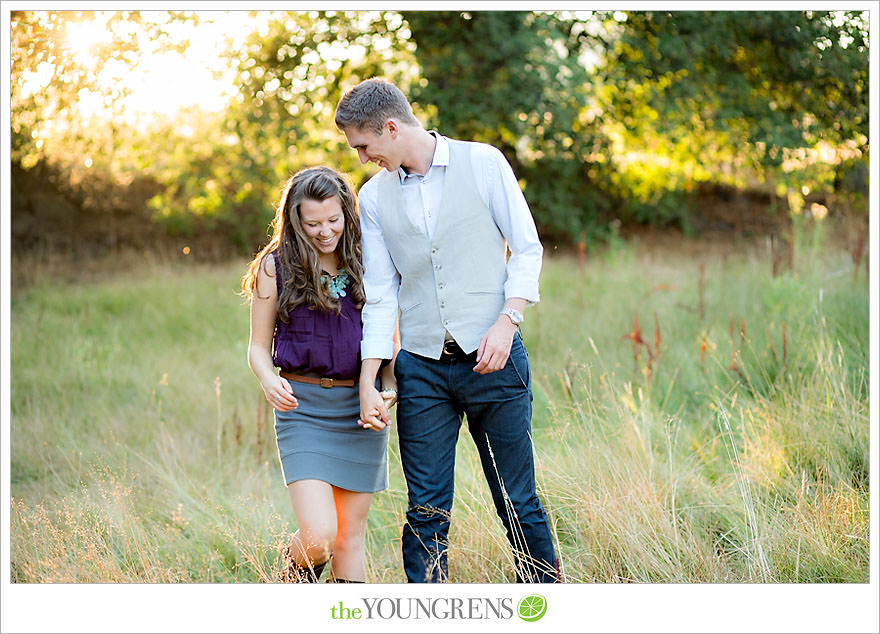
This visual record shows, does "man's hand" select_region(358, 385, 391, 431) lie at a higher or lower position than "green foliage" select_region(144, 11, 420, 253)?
lower

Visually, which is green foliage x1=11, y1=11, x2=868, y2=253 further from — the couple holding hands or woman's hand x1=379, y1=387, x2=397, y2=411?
woman's hand x1=379, y1=387, x2=397, y2=411

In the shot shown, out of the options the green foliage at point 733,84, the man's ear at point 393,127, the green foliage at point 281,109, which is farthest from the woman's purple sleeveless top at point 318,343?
the green foliage at point 733,84

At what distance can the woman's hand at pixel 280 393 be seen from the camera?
248cm

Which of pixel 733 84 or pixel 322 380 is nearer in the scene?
pixel 322 380

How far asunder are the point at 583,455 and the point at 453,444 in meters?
1.00

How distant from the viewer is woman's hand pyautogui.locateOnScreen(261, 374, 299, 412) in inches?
97.7

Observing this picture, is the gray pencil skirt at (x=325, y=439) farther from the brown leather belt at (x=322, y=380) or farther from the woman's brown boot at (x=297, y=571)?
the woman's brown boot at (x=297, y=571)

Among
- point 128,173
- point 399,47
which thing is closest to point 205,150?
point 128,173

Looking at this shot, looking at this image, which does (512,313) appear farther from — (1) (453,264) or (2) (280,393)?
(2) (280,393)

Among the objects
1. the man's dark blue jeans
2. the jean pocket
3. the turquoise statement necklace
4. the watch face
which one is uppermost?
the turquoise statement necklace

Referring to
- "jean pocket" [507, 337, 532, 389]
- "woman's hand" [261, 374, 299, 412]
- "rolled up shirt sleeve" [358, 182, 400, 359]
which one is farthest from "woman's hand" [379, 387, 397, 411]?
"jean pocket" [507, 337, 532, 389]

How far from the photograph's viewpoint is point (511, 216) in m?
2.44

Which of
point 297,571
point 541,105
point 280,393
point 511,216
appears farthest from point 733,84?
point 297,571

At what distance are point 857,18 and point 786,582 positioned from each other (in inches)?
121
